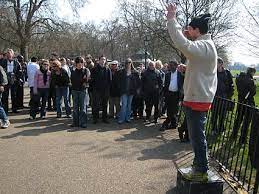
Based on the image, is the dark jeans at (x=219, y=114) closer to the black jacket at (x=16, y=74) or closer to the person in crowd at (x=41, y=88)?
the person in crowd at (x=41, y=88)

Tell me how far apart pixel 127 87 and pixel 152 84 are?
2.46ft

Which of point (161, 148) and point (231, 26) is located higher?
point (231, 26)

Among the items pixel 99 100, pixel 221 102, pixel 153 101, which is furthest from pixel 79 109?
pixel 221 102

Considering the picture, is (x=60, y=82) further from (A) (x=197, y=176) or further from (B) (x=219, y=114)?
(A) (x=197, y=176)

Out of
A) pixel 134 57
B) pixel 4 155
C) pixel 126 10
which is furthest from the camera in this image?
pixel 134 57

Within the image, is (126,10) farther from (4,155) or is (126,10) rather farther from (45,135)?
(4,155)

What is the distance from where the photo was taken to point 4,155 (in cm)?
714

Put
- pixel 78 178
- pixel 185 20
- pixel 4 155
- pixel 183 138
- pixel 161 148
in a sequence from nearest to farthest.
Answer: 1. pixel 78 178
2. pixel 4 155
3. pixel 161 148
4. pixel 183 138
5. pixel 185 20

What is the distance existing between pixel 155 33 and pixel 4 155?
1757cm

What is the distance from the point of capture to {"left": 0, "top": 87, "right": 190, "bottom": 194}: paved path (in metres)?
5.52

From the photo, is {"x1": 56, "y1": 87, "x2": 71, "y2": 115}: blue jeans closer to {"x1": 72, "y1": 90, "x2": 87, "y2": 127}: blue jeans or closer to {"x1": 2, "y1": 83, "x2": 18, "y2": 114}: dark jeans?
{"x1": 72, "y1": 90, "x2": 87, "y2": 127}: blue jeans

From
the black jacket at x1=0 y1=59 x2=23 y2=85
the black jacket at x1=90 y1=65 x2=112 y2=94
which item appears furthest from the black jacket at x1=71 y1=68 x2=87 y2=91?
the black jacket at x1=0 y1=59 x2=23 y2=85

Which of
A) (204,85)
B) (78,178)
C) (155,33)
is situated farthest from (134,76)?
(155,33)

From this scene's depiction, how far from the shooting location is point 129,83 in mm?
11164
